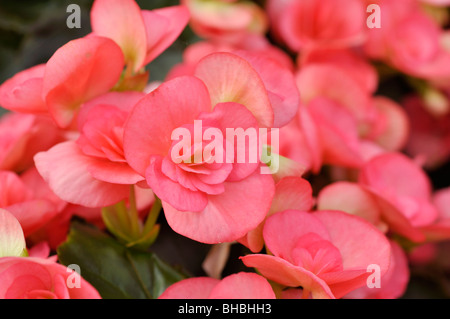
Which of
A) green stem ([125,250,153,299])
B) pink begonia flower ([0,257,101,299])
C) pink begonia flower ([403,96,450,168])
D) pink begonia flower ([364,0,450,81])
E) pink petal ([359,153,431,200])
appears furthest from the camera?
pink begonia flower ([403,96,450,168])

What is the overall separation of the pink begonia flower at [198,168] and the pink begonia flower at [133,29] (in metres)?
0.08

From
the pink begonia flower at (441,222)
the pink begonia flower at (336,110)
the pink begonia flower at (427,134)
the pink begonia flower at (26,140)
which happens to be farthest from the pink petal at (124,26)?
the pink begonia flower at (427,134)

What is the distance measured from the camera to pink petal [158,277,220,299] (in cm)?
37

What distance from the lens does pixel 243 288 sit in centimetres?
35

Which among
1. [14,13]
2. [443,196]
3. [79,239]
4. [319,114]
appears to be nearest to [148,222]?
[79,239]

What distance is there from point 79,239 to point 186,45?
415mm

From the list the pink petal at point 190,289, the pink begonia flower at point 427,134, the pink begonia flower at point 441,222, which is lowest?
the pink begonia flower at point 427,134

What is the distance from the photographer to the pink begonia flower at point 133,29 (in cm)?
42

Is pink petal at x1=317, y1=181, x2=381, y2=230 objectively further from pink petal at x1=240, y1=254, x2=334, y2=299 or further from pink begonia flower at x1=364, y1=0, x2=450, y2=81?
pink begonia flower at x1=364, y1=0, x2=450, y2=81

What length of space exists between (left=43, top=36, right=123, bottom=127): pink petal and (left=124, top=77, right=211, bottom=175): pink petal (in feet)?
0.24

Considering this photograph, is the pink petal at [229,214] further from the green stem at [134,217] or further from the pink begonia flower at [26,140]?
the pink begonia flower at [26,140]

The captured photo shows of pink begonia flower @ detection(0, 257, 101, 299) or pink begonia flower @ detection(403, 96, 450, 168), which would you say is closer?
pink begonia flower @ detection(0, 257, 101, 299)

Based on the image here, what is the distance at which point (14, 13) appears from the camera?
0.79m

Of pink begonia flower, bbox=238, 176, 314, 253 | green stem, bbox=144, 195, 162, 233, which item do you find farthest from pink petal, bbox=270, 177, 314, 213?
green stem, bbox=144, 195, 162, 233
